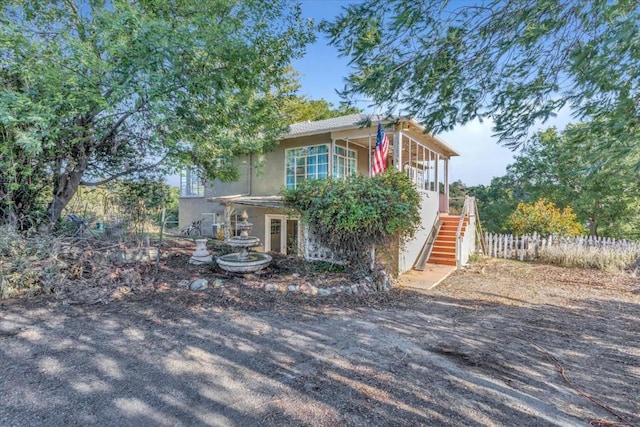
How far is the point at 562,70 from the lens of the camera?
3.65 meters

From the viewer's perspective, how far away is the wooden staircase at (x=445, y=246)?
10.3 metres

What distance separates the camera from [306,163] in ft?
36.4

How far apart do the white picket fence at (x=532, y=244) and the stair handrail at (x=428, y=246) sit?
118 inches

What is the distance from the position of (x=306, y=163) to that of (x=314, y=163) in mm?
353

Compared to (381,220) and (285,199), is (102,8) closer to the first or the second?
(285,199)

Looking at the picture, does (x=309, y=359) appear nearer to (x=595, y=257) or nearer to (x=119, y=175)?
(x=119, y=175)

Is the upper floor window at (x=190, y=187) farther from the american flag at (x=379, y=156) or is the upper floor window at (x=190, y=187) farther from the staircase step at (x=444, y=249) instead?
the staircase step at (x=444, y=249)

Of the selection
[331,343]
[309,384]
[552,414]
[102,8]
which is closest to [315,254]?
[331,343]

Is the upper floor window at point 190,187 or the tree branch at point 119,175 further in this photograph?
the upper floor window at point 190,187

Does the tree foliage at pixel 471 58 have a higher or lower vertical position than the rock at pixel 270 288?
higher

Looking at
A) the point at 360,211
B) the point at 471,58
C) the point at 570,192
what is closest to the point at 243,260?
the point at 360,211

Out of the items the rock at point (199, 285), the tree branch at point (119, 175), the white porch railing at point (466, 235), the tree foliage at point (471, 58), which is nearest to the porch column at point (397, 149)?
the white porch railing at point (466, 235)

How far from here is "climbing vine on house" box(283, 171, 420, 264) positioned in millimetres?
6648

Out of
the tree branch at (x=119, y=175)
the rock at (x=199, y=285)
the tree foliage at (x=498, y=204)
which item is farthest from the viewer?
→ the tree foliage at (x=498, y=204)
